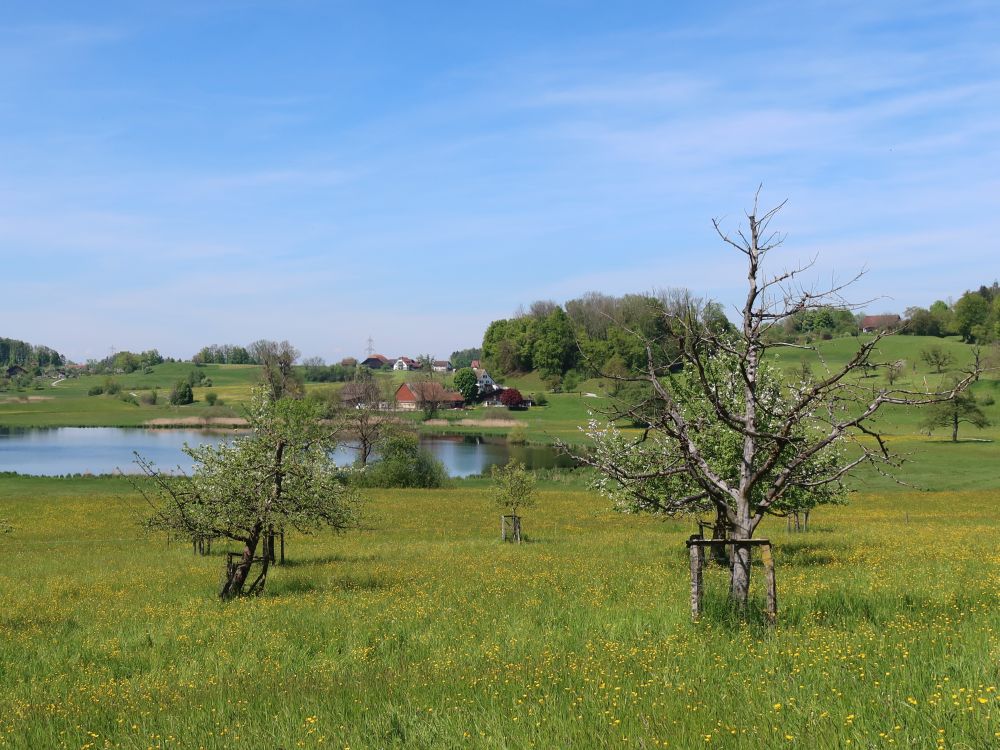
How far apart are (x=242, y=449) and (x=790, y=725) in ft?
72.0

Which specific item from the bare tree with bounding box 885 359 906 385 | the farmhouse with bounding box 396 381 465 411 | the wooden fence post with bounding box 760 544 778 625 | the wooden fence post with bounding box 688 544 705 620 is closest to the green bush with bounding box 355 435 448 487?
the wooden fence post with bounding box 688 544 705 620

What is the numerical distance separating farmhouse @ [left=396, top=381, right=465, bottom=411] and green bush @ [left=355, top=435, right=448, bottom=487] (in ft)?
286

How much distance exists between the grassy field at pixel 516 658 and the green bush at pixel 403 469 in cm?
4924

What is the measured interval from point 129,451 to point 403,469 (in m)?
55.8

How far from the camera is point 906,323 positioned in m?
11.1

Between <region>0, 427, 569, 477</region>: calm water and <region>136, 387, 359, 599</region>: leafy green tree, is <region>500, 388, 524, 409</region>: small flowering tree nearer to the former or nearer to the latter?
<region>0, 427, 569, 477</region>: calm water

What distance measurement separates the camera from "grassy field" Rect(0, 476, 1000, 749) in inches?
320

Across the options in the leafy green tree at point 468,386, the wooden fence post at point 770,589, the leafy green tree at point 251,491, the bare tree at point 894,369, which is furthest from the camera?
the leafy green tree at point 468,386

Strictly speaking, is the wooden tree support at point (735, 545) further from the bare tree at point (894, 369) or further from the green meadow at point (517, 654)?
the bare tree at point (894, 369)

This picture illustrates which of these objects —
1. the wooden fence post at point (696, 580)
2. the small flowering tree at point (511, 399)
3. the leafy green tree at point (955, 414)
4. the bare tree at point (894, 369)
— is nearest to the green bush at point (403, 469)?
the leafy green tree at point (955, 414)

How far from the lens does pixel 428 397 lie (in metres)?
170

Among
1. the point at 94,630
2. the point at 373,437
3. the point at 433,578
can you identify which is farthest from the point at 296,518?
the point at 373,437

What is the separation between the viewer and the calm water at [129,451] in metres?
95.8

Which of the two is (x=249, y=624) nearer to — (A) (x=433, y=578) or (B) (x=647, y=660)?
(A) (x=433, y=578)
